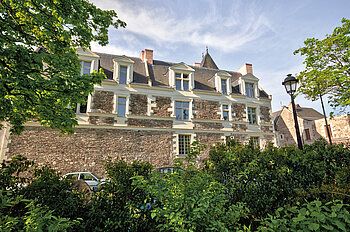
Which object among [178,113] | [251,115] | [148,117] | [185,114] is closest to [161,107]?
[148,117]

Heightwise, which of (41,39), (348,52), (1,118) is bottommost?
(1,118)

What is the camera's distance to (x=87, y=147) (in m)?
12.5

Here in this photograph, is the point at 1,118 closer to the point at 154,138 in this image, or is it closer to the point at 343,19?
the point at 154,138

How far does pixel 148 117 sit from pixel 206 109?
577 centimetres

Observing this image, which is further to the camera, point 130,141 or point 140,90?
point 140,90

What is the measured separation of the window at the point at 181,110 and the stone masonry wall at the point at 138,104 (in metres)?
2.98

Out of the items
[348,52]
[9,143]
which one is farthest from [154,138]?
[348,52]

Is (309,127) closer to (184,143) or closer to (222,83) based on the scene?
(222,83)

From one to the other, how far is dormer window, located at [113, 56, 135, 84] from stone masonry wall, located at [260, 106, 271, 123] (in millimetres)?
14118

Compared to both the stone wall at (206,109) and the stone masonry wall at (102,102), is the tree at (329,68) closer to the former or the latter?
the stone wall at (206,109)

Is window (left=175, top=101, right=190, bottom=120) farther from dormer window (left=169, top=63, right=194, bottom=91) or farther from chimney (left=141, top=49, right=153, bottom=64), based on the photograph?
chimney (left=141, top=49, right=153, bottom=64)

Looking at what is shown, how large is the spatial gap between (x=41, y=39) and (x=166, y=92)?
10.7m

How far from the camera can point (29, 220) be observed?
178 centimetres

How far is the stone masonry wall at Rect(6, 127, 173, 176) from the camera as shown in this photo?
37.9 feet
